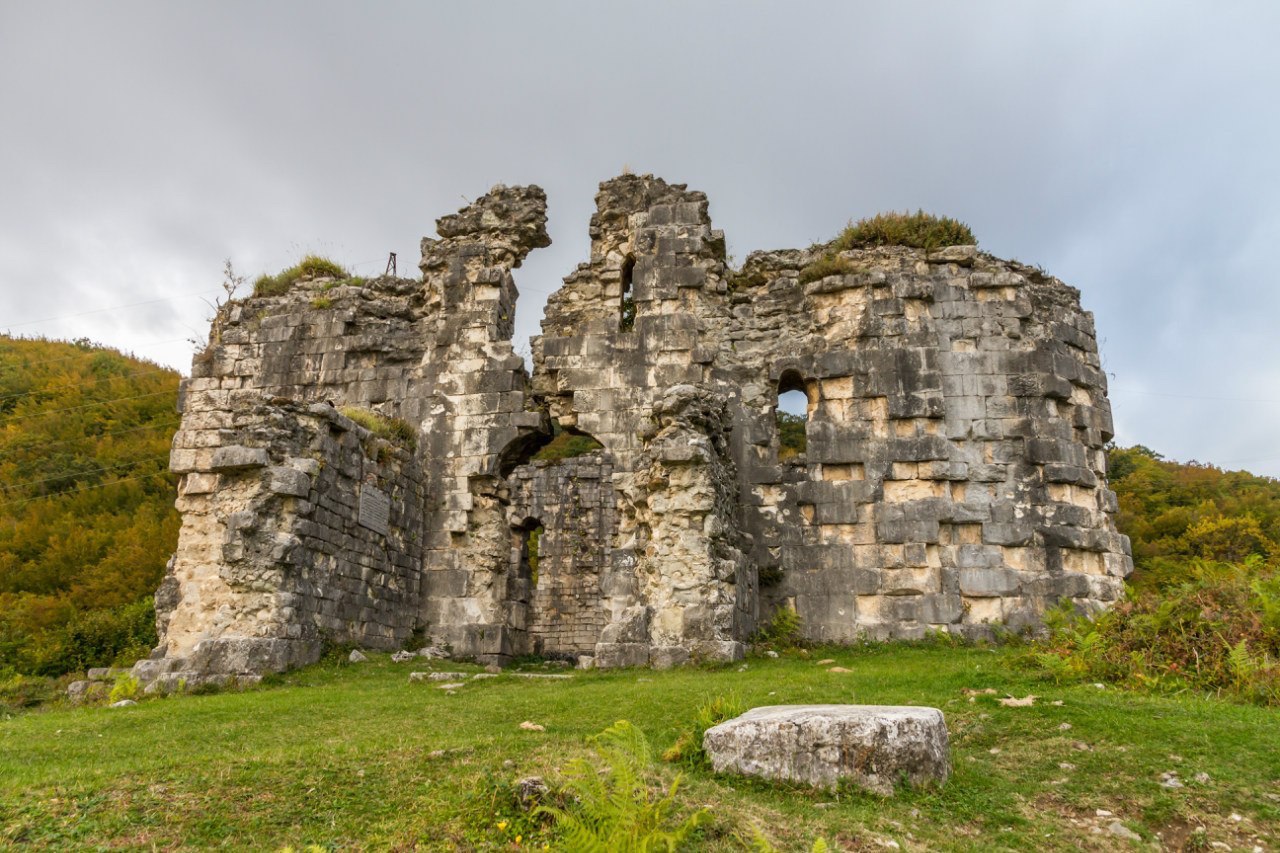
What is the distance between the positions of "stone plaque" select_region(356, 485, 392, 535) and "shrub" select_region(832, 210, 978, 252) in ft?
27.3

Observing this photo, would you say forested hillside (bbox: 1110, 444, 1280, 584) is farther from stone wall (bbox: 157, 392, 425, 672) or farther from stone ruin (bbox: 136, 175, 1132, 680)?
stone wall (bbox: 157, 392, 425, 672)

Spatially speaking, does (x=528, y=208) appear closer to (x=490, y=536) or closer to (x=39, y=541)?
(x=490, y=536)

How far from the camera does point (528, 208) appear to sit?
1602 cm

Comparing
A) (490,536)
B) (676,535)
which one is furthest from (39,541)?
(676,535)

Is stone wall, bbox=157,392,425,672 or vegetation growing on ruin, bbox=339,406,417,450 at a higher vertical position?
vegetation growing on ruin, bbox=339,406,417,450

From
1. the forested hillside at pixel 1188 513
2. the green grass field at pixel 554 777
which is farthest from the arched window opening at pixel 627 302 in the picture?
the forested hillside at pixel 1188 513

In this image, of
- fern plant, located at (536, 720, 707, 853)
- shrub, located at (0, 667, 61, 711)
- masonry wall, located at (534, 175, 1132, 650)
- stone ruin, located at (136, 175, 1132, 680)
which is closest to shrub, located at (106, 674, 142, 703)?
stone ruin, located at (136, 175, 1132, 680)

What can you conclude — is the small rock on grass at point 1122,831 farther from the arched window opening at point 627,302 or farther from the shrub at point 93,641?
the shrub at point 93,641

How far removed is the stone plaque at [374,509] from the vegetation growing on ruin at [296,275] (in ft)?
18.7

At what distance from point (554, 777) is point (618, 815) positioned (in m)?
0.95

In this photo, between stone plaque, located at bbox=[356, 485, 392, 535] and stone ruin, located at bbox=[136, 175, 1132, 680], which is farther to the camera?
stone plaque, located at bbox=[356, 485, 392, 535]

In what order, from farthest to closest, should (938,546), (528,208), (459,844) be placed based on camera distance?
(528,208) < (938,546) < (459,844)

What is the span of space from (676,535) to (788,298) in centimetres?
528

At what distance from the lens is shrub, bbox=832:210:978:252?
1480 cm
